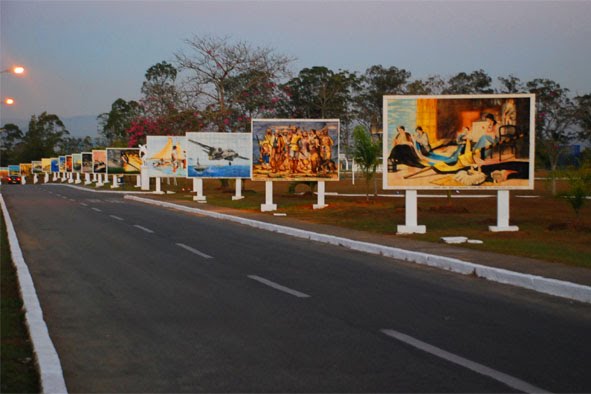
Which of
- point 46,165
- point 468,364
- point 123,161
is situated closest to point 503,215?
point 468,364

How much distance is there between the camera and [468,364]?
24.5 feet

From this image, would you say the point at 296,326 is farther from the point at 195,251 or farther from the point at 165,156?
the point at 165,156

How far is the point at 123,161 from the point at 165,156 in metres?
15.5

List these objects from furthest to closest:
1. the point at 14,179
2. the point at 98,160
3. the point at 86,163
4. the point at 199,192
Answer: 1. the point at 14,179
2. the point at 86,163
3. the point at 98,160
4. the point at 199,192

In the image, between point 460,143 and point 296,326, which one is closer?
point 296,326

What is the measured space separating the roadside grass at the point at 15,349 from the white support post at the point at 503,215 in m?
13.2

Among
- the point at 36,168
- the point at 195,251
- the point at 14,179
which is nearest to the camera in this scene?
the point at 195,251

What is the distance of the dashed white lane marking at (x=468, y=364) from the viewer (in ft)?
22.2

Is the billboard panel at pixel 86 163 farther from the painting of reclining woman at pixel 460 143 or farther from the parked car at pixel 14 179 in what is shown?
the painting of reclining woman at pixel 460 143

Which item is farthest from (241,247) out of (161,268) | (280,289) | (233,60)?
(233,60)

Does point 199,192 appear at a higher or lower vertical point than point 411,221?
lower

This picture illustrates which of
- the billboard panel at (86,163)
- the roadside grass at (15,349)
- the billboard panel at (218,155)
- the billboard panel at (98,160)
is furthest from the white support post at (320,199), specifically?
the billboard panel at (86,163)

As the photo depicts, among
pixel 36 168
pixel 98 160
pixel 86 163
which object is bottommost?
pixel 36 168

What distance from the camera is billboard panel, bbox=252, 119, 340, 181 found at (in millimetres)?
32938
